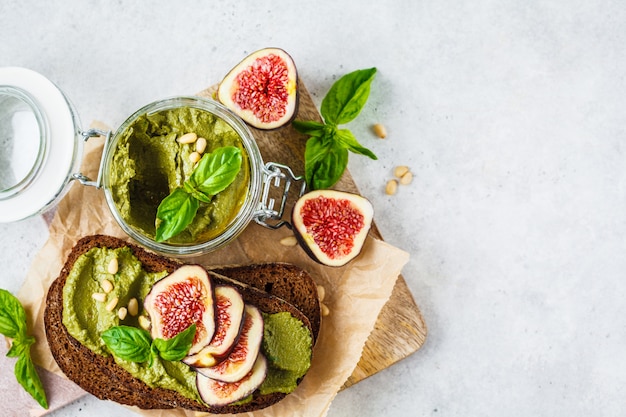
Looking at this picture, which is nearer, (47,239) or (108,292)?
(108,292)

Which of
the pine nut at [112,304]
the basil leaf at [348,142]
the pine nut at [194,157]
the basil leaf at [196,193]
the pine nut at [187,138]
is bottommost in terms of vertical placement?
the pine nut at [112,304]

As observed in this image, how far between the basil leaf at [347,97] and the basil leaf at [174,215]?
830mm

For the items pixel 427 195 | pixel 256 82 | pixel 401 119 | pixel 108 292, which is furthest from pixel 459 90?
pixel 108 292

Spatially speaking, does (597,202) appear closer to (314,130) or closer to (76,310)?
(314,130)

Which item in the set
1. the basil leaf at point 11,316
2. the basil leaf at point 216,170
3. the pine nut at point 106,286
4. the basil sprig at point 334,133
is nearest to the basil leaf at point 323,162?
the basil sprig at point 334,133

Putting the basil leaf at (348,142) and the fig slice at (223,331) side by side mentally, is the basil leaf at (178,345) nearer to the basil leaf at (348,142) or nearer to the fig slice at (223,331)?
the fig slice at (223,331)

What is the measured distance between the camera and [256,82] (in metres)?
2.91

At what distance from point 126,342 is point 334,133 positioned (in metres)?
1.25

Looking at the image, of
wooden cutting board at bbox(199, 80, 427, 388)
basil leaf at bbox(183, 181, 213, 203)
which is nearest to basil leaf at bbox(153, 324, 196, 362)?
basil leaf at bbox(183, 181, 213, 203)

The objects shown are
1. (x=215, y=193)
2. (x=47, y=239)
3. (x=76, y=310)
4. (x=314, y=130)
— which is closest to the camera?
(x=215, y=193)

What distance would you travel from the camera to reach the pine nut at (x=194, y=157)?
2.50 meters

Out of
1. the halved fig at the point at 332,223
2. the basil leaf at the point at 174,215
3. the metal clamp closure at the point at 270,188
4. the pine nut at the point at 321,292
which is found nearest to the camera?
the basil leaf at the point at 174,215

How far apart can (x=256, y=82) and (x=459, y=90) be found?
1.05m

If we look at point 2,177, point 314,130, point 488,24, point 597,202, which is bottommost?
point 597,202
